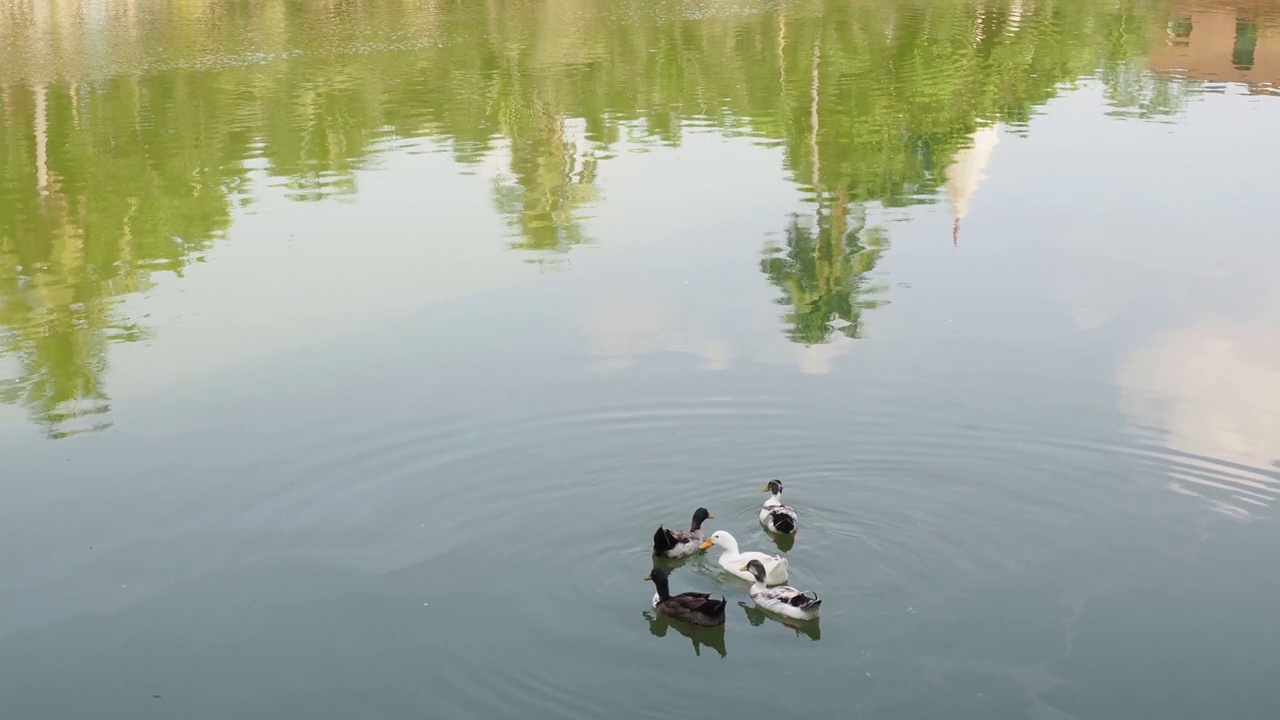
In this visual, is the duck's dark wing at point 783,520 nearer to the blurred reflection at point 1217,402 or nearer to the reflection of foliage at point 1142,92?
the blurred reflection at point 1217,402

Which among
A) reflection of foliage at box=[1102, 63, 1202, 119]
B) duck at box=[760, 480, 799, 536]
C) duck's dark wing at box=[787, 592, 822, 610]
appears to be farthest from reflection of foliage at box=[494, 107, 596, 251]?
reflection of foliage at box=[1102, 63, 1202, 119]

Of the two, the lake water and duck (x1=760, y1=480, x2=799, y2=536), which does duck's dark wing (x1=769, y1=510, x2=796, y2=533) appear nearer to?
duck (x1=760, y1=480, x2=799, y2=536)

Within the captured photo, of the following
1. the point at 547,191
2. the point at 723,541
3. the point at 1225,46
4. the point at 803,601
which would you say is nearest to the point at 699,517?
the point at 723,541

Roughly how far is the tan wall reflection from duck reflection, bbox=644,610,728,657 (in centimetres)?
4256

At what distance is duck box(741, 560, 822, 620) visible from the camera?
13445mm

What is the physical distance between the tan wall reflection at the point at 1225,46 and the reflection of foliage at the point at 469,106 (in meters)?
Result: 1.79

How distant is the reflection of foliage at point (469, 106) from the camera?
28359mm

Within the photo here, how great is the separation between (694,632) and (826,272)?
40.6 feet

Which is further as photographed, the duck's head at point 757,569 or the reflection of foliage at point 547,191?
the reflection of foliage at point 547,191

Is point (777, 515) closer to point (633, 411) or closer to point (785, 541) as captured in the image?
point (785, 541)

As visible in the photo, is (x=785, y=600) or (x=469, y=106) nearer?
(x=785, y=600)

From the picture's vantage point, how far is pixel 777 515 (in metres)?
14.9

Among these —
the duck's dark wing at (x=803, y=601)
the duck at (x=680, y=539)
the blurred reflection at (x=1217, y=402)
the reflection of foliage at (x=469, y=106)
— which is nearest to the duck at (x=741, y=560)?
the duck at (x=680, y=539)

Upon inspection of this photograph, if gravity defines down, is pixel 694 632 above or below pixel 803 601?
below
